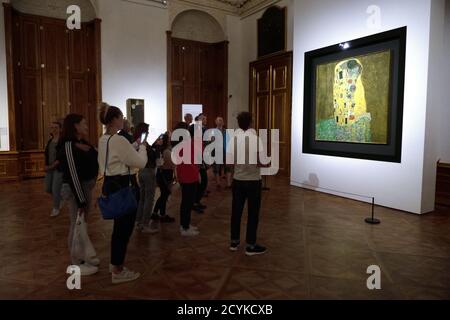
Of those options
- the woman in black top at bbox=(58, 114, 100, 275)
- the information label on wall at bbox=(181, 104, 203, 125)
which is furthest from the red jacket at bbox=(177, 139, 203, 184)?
the information label on wall at bbox=(181, 104, 203, 125)

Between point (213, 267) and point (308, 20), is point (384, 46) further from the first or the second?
point (213, 267)

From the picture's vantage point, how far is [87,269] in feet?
11.1

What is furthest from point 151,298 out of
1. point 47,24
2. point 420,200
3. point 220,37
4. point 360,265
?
point 220,37

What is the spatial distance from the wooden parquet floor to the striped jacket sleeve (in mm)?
791

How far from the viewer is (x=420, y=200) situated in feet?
18.5

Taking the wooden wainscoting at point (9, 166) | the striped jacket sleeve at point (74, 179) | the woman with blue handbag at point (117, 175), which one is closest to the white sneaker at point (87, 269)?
the woman with blue handbag at point (117, 175)

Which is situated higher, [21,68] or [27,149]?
[21,68]

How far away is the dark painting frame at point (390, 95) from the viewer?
5.82 meters

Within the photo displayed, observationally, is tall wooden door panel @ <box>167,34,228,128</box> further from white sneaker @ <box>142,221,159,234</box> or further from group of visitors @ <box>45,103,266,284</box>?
white sneaker @ <box>142,221,159,234</box>

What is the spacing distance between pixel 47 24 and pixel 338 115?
8031 mm

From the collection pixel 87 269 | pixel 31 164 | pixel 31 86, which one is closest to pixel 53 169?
pixel 87 269

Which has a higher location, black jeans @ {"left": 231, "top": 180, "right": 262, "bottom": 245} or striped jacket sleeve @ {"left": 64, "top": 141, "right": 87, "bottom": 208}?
striped jacket sleeve @ {"left": 64, "top": 141, "right": 87, "bottom": 208}

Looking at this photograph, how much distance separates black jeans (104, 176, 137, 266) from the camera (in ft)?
9.66

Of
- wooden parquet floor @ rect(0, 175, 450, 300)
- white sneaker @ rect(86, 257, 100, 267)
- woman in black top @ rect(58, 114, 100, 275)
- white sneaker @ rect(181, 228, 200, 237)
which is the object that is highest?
woman in black top @ rect(58, 114, 100, 275)
